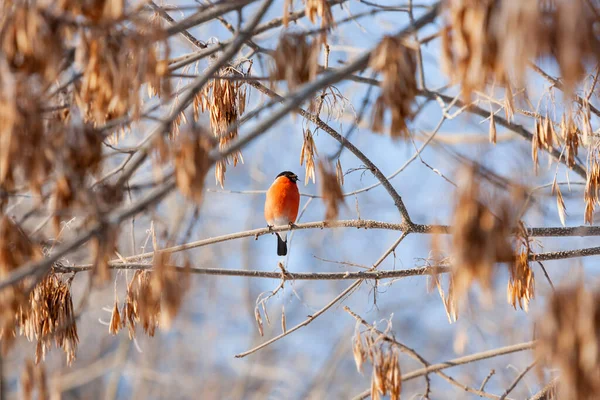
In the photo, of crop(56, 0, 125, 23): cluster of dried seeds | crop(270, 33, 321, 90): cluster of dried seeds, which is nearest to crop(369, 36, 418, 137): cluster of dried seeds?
crop(270, 33, 321, 90): cluster of dried seeds

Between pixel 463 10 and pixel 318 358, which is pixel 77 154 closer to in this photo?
pixel 463 10

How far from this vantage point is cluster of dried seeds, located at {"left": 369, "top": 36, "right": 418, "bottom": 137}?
168 cm

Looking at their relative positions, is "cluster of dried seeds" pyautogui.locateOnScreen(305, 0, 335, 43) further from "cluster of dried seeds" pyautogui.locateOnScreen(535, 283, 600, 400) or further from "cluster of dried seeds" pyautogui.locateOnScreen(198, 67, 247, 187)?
"cluster of dried seeds" pyautogui.locateOnScreen(535, 283, 600, 400)

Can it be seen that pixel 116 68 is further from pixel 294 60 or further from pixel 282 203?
pixel 282 203

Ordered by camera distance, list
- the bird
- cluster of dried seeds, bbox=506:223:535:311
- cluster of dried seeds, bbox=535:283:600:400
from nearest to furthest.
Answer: cluster of dried seeds, bbox=535:283:600:400 < cluster of dried seeds, bbox=506:223:535:311 < the bird

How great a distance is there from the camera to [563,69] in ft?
4.58

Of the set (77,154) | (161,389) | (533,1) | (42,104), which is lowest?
(161,389)

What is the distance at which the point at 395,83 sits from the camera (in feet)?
5.50

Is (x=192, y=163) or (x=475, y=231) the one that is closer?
(x=475, y=231)

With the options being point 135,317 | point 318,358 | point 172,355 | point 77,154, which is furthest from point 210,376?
point 77,154

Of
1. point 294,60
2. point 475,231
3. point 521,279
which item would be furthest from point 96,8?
point 521,279

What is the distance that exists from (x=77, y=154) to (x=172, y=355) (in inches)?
420

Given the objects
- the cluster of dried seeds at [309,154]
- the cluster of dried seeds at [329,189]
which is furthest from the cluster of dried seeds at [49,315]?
the cluster of dried seeds at [329,189]

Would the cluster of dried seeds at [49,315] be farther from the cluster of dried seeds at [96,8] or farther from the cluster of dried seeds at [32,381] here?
the cluster of dried seeds at [96,8]
